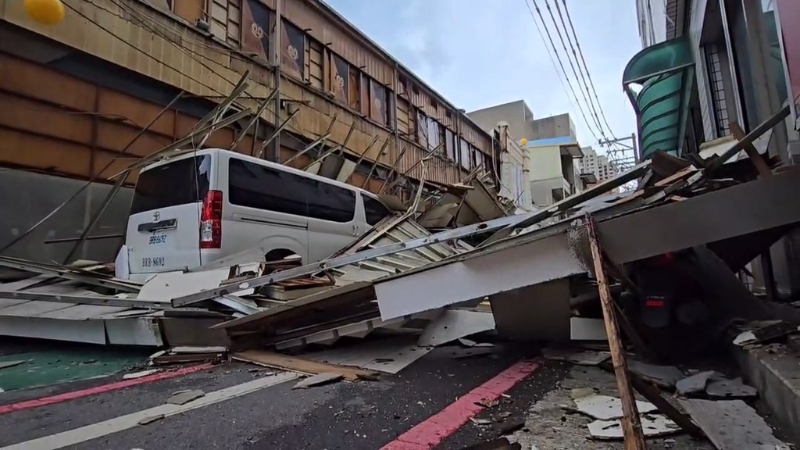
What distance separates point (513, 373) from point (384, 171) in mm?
11624

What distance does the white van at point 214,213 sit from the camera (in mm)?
4578

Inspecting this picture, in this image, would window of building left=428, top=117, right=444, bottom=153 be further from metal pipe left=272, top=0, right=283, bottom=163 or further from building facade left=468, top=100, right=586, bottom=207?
metal pipe left=272, top=0, right=283, bottom=163

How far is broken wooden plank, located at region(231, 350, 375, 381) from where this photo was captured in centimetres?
319

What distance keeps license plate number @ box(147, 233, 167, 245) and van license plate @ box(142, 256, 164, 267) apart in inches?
6.4

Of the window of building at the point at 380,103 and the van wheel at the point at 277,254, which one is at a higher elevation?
the window of building at the point at 380,103

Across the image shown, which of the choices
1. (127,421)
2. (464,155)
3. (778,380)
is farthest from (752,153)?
(464,155)

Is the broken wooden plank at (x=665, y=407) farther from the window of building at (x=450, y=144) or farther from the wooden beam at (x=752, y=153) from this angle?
the window of building at (x=450, y=144)

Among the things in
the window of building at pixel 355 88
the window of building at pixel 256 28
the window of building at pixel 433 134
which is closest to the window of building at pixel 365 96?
the window of building at pixel 355 88

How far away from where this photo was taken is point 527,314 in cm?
390

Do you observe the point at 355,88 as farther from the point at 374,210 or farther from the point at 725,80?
the point at 725,80

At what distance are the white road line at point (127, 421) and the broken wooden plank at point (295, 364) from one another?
0.28 m

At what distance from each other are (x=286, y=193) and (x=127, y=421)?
3.76 m

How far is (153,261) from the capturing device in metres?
4.75

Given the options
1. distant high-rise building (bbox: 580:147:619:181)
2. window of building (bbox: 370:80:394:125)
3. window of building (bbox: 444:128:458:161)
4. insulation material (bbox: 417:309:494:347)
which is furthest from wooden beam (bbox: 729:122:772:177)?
distant high-rise building (bbox: 580:147:619:181)
